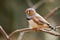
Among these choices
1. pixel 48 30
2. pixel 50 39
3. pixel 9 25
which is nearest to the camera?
pixel 48 30

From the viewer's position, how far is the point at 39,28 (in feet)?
4.94

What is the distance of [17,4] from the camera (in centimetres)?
384

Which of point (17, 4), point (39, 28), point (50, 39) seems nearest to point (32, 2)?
point (17, 4)

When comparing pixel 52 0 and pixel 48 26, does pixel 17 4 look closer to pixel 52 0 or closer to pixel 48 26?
pixel 52 0

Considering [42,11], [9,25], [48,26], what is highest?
[48,26]

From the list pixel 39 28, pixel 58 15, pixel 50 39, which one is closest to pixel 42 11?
pixel 58 15

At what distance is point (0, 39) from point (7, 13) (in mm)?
891

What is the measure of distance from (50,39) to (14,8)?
2012 mm

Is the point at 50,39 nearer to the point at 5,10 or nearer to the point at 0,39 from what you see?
the point at 0,39

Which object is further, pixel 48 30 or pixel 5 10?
pixel 5 10

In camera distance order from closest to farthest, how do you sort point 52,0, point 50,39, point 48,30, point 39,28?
point 48,30
point 39,28
point 50,39
point 52,0

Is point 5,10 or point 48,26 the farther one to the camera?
point 5,10

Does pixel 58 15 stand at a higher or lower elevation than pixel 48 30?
lower

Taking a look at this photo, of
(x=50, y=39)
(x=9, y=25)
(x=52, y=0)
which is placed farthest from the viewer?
(x=9, y=25)
